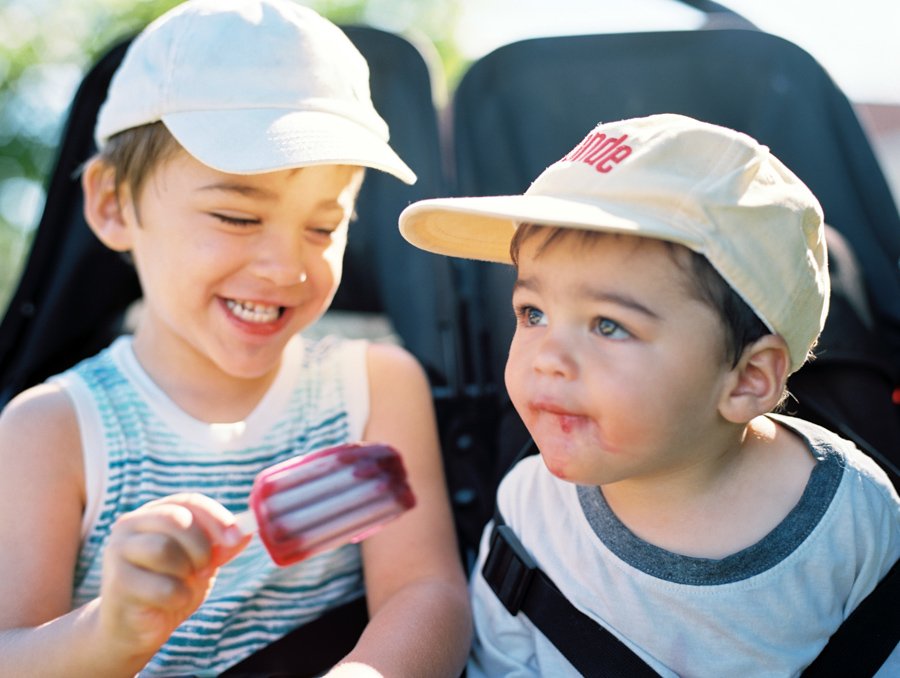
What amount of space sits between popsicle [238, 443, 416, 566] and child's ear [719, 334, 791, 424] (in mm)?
382

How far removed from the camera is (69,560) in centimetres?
133

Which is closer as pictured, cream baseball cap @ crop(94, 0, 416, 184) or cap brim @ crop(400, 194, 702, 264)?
cap brim @ crop(400, 194, 702, 264)

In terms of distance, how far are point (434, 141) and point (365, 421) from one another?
616 mm

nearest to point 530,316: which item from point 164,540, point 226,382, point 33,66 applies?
point 164,540

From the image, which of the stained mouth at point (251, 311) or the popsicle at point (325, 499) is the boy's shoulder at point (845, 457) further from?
the stained mouth at point (251, 311)

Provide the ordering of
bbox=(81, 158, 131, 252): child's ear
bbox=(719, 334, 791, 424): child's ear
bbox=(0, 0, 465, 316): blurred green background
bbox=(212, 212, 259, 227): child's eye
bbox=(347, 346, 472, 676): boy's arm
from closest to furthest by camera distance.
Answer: bbox=(719, 334, 791, 424): child's ear < bbox=(347, 346, 472, 676): boy's arm < bbox=(212, 212, 259, 227): child's eye < bbox=(81, 158, 131, 252): child's ear < bbox=(0, 0, 465, 316): blurred green background

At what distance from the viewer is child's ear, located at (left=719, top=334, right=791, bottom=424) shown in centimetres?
111

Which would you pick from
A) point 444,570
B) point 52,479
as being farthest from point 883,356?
point 52,479

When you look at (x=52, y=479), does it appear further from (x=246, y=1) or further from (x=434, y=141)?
(x=434, y=141)

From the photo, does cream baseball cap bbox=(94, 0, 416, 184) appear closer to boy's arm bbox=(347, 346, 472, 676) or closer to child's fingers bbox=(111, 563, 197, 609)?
boy's arm bbox=(347, 346, 472, 676)

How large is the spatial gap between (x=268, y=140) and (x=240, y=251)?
16cm

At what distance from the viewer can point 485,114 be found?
1941 mm

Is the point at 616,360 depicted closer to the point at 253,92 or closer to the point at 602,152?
the point at 602,152

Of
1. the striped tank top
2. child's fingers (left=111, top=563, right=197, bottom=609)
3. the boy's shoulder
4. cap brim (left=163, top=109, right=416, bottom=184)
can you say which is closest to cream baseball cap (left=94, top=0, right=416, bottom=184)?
cap brim (left=163, top=109, right=416, bottom=184)
